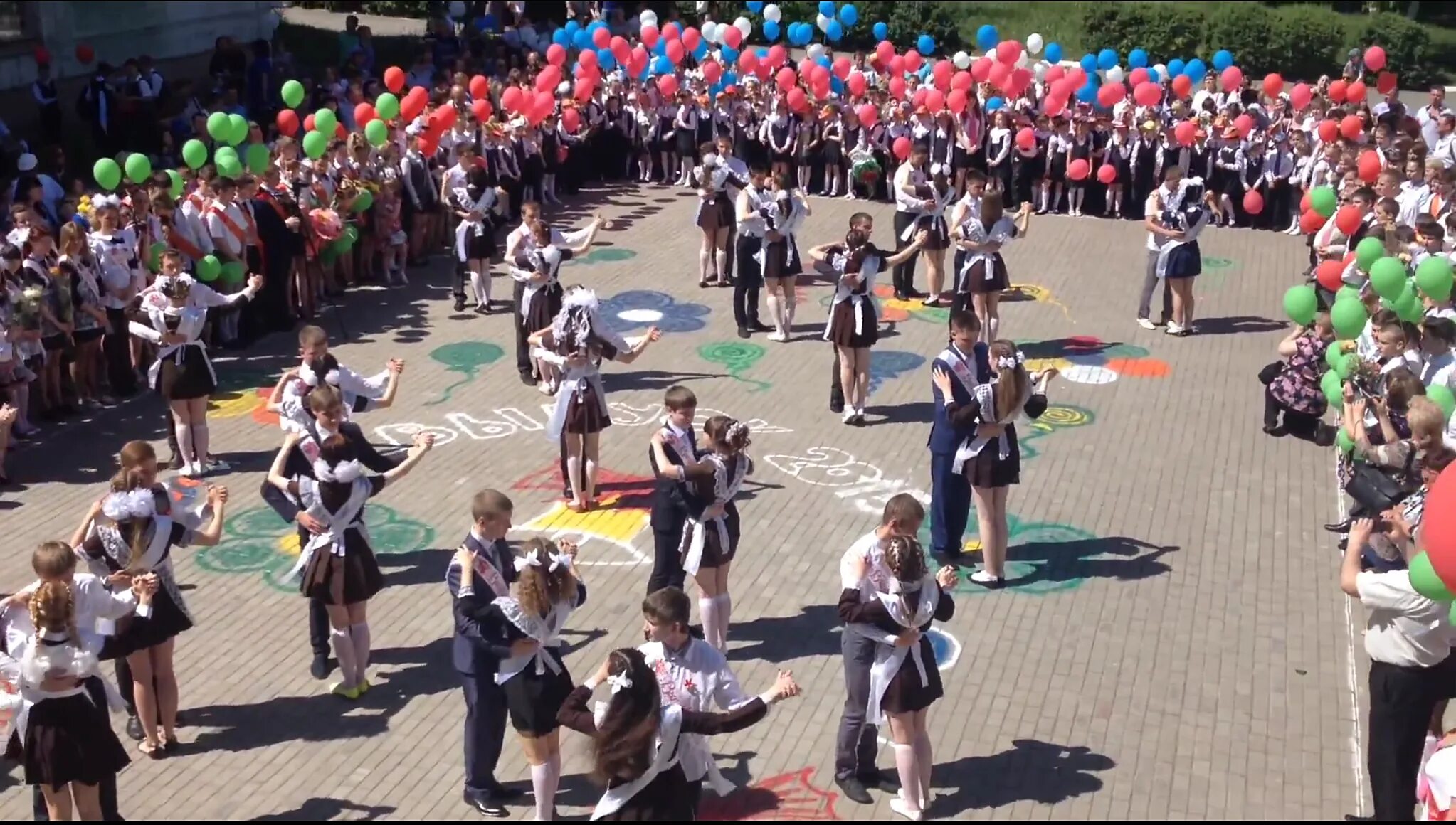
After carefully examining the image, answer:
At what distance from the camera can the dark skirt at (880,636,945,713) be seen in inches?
296

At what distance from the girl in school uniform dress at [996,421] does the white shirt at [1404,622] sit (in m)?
3.04

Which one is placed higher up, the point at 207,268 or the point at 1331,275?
the point at 207,268

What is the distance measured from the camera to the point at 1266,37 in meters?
34.8

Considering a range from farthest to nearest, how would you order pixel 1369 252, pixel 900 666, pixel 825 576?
1. pixel 1369 252
2. pixel 825 576
3. pixel 900 666

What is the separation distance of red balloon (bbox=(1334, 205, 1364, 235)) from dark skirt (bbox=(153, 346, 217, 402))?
1053 cm

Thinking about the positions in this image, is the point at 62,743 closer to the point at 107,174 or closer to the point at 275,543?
the point at 275,543

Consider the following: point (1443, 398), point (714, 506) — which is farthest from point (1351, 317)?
point (714, 506)

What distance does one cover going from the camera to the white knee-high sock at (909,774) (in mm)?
7723

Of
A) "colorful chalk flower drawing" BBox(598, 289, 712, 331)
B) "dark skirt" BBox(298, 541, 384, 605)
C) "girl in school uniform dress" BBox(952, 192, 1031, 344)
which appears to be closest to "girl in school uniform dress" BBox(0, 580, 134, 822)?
"dark skirt" BBox(298, 541, 384, 605)

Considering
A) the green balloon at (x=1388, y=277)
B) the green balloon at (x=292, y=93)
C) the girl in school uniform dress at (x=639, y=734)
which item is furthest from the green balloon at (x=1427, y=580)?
the green balloon at (x=292, y=93)

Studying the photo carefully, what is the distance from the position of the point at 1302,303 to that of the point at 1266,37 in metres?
24.6

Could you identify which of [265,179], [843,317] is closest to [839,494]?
[843,317]

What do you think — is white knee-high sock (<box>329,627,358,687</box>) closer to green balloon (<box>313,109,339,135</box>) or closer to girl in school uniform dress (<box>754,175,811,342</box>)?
girl in school uniform dress (<box>754,175,811,342</box>)

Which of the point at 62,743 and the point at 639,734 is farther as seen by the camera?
the point at 62,743
